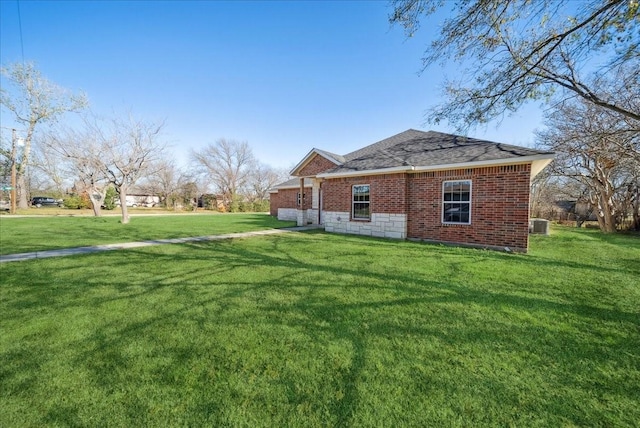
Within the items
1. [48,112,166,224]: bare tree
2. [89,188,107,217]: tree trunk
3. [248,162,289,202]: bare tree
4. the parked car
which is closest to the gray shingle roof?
[48,112,166,224]: bare tree

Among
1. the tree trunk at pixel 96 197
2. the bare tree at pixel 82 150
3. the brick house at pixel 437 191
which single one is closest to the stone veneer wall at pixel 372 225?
the brick house at pixel 437 191

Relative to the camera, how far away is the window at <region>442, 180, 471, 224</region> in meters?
8.96

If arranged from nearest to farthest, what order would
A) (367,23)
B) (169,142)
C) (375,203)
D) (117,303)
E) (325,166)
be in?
(117,303) < (367,23) < (375,203) < (325,166) < (169,142)

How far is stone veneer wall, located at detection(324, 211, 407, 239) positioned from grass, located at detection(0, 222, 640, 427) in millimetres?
4735

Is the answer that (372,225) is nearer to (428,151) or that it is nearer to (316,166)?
(428,151)

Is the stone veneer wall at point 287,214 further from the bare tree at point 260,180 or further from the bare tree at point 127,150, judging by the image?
the bare tree at point 260,180

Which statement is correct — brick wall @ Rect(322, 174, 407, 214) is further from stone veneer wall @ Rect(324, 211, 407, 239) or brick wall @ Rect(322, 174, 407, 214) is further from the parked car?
the parked car

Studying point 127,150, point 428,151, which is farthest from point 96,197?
point 428,151

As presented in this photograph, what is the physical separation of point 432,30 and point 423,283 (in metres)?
4.78

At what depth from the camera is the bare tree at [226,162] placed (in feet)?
158

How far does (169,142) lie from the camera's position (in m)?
19.6

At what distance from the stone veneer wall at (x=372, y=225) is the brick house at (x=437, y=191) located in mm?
40

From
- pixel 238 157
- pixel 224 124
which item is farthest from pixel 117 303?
pixel 238 157

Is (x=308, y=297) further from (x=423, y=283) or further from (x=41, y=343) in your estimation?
(x=41, y=343)
